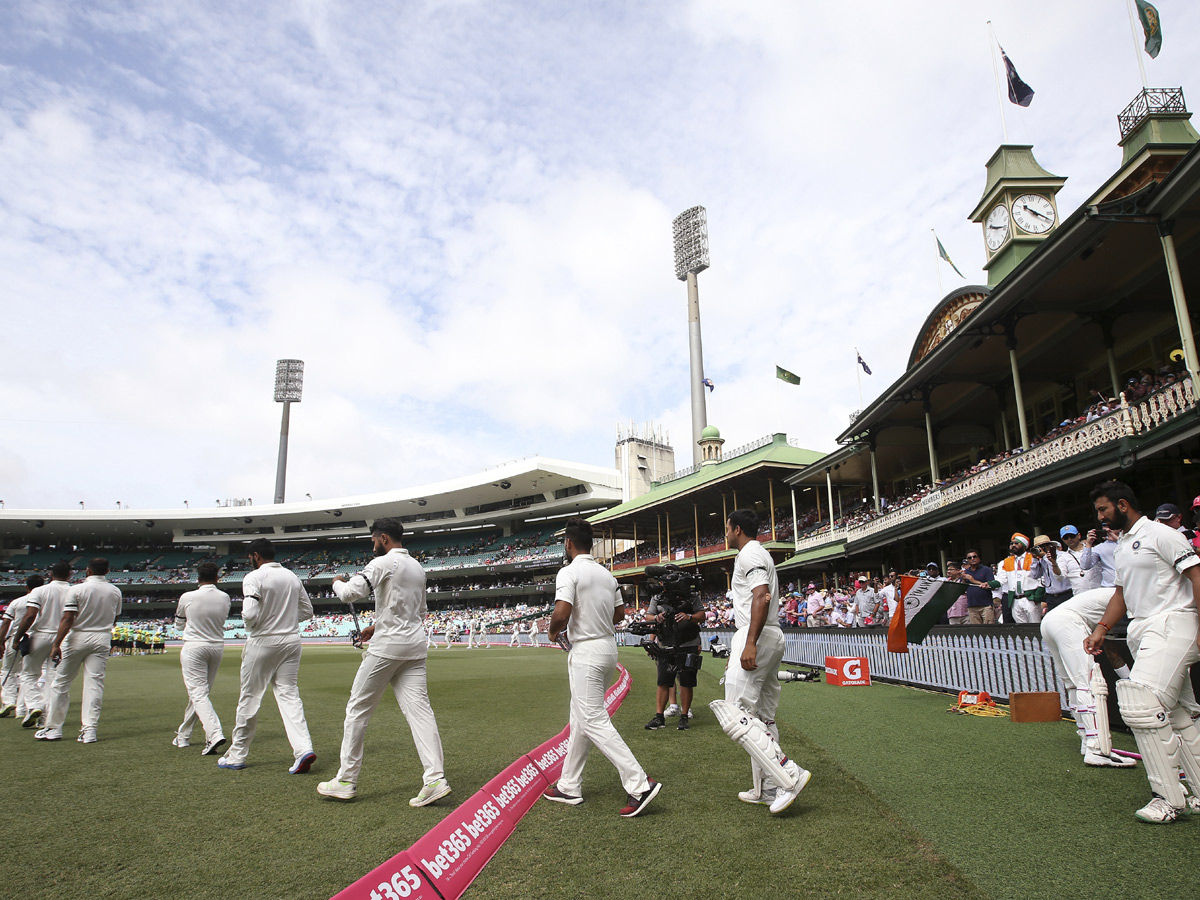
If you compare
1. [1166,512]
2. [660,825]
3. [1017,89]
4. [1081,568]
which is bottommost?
[660,825]

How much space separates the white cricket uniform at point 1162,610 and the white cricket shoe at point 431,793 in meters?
4.08

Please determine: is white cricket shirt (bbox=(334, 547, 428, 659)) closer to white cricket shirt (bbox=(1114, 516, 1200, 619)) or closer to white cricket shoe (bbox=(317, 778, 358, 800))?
white cricket shoe (bbox=(317, 778, 358, 800))

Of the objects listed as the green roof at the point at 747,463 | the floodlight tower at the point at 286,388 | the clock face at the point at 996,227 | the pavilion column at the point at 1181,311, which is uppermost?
the floodlight tower at the point at 286,388

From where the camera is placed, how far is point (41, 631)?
8.11m

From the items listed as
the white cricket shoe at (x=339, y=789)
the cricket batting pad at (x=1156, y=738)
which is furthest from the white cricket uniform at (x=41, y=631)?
the cricket batting pad at (x=1156, y=738)

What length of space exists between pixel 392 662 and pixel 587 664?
134cm

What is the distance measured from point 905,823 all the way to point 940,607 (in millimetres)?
5880

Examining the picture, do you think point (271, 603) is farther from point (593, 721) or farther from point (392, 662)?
point (593, 721)

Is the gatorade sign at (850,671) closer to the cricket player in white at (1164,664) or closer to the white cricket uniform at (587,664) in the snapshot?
the cricket player in white at (1164,664)

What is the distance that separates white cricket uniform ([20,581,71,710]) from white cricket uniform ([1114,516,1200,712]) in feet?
32.2

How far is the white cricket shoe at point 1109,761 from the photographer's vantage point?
500 cm

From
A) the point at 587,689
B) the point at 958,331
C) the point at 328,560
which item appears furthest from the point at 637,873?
the point at 328,560

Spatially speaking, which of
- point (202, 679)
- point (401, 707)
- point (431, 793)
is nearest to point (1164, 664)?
point (431, 793)

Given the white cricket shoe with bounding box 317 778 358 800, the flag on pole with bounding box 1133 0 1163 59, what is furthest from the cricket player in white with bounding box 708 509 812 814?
the flag on pole with bounding box 1133 0 1163 59
